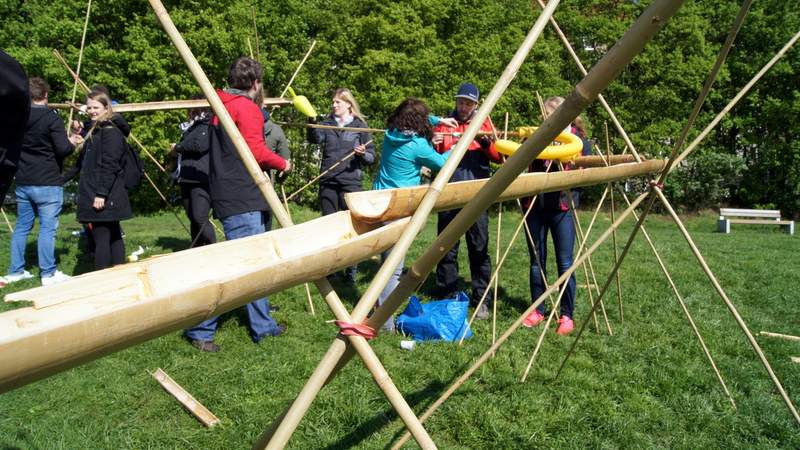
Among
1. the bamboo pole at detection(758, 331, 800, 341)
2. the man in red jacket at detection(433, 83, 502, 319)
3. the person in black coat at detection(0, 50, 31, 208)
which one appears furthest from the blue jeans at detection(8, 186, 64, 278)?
the bamboo pole at detection(758, 331, 800, 341)

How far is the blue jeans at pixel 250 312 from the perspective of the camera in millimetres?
4152

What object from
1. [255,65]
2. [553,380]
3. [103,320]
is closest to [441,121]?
[255,65]

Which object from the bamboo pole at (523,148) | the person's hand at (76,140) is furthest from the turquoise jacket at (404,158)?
the person's hand at (76,140)

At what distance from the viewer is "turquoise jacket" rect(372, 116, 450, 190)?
4500mm

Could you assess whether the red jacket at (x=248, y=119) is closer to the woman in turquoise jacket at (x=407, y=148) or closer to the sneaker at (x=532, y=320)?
the woman in turquoise jacket at (x=407, y=148)

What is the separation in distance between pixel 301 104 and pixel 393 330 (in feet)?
6.32

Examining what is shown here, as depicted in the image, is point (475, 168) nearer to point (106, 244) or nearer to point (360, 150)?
point (360, 150)

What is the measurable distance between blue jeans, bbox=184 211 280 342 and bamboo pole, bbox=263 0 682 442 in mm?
2384

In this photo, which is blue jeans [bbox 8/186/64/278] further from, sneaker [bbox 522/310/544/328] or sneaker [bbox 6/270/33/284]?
sneaker [bbox 522/310/544/328]

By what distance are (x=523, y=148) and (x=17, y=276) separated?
6.35m

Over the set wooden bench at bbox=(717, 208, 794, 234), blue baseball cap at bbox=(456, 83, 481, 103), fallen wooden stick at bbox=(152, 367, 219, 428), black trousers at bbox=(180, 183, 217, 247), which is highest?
blue baseball cap at bbox=(456, 83, 481, 103)

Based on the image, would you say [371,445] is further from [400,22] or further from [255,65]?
[400,22]

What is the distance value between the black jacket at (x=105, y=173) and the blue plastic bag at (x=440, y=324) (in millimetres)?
2845

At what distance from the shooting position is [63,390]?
358cm
